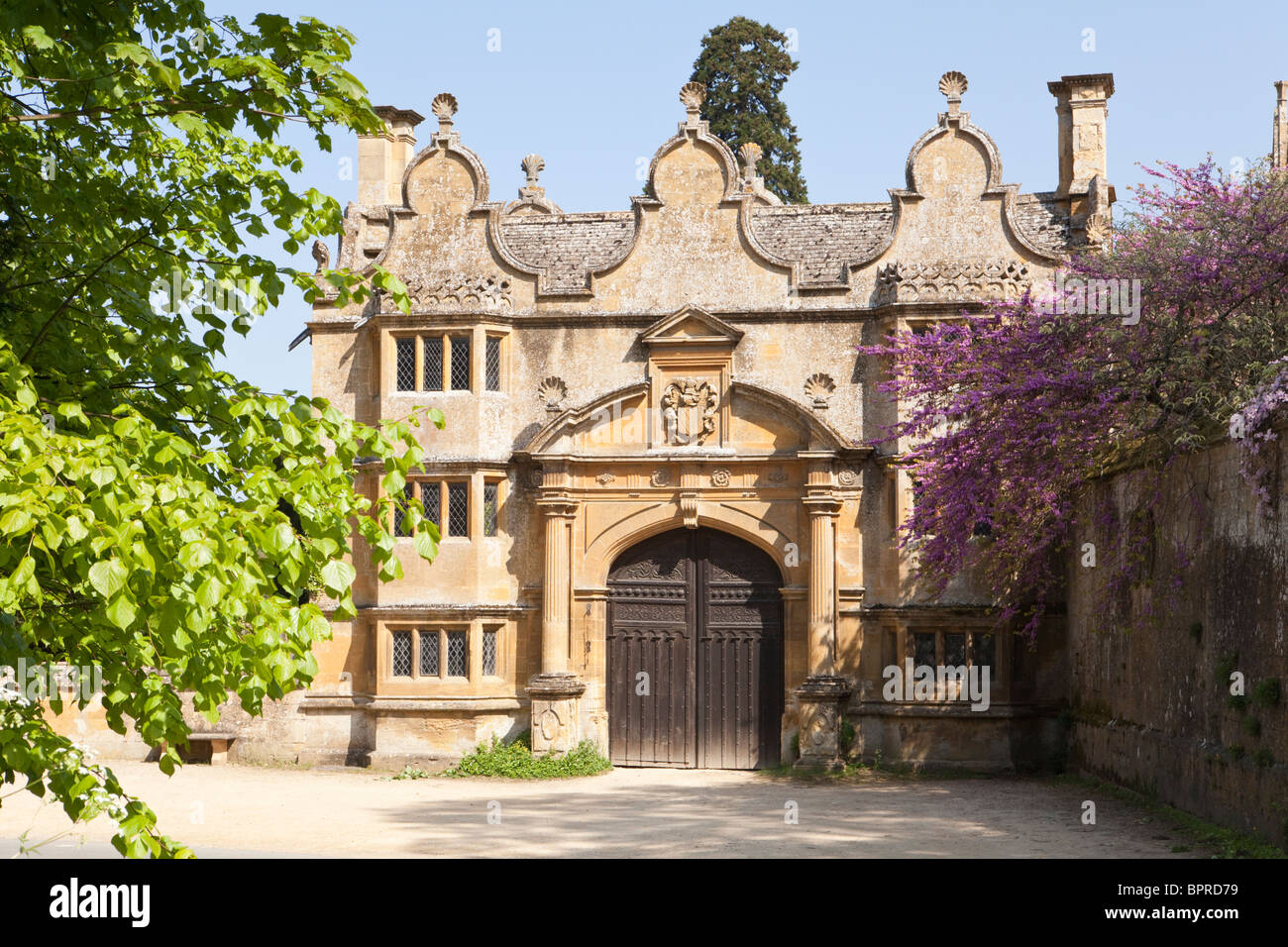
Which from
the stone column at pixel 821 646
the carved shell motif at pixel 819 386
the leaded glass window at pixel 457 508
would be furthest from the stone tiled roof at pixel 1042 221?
the leaded glass window at pixel 457 508

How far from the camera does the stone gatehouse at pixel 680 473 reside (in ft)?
58.1

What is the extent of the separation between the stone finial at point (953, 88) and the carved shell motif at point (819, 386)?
386cm

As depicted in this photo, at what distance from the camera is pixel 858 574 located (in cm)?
1778

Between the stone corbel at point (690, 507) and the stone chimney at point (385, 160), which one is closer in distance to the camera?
the stone corbel at point (690, 507)

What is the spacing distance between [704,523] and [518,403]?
295 cm

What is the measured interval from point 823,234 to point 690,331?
234cm

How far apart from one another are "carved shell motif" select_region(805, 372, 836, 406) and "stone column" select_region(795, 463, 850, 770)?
3.13 feet

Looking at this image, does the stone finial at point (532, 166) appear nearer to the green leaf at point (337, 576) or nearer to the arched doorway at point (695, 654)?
the arched doorway at point (695, 654)

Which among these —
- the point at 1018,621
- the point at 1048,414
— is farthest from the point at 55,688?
the point at 1018,621

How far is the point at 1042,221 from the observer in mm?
18219

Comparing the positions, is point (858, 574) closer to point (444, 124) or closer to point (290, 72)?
point (444, 124)

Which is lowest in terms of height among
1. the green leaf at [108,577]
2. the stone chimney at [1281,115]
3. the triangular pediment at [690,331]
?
the green leaf at [108,577]

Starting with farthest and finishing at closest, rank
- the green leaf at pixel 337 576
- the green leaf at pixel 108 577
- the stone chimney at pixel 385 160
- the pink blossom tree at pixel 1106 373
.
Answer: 1. the stone chimney at pixel 385 160
2. the pink blossom tree at pixel 1106 373
3. the green leaf at pixel 337 576
4. the green leaf at pixel 108 577

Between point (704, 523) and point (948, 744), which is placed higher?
point (704, 523)
